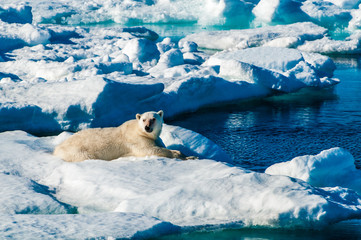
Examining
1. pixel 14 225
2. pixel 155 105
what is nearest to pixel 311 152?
pixel 155 105

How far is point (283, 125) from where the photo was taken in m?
7.65

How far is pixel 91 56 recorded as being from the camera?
12102 mm

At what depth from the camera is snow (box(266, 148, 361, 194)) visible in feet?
14.5

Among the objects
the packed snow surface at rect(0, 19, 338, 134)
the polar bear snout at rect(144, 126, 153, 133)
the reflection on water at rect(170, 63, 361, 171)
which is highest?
the polar bear snout at rect(144, 126, 153, 133)

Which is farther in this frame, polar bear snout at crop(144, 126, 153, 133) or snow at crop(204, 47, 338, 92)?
snow at crop(204, 47, 338, 92)

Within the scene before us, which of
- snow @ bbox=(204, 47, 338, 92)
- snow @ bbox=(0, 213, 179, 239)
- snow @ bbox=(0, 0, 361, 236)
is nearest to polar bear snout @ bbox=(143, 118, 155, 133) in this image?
snow @ bbox=(0, 0, 361, 236)

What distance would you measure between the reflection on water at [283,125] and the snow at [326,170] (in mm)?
1081

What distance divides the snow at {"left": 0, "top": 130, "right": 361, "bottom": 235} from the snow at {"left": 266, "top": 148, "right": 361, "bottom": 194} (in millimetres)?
510

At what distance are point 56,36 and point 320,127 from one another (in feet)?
29.7

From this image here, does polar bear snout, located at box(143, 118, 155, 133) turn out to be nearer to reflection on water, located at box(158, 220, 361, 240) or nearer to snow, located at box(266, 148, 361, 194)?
snow, located at box(266, 148, 361, 194)

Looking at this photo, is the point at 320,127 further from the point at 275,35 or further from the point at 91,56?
the point at 275,35

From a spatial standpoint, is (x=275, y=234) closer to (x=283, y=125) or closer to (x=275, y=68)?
(x=283, y=125)

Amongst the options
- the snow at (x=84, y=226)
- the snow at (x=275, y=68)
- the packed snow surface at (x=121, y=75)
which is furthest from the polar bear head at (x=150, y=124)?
the snow at (x=275, y=68)

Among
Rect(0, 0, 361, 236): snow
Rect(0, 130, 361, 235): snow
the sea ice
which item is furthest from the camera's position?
the sea ice
